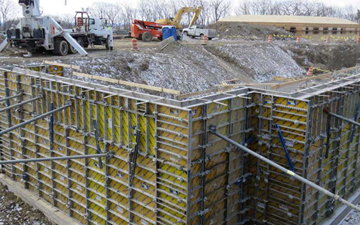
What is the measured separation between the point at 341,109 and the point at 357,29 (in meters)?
59.0

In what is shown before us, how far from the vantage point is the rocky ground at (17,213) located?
10.9 metres

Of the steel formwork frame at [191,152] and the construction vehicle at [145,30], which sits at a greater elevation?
the construction vehicle at [145,30]

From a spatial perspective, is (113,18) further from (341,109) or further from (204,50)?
(341,109)

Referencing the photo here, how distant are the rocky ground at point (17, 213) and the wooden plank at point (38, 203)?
0.13 m

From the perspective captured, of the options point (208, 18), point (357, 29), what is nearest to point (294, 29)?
point (357, 29)

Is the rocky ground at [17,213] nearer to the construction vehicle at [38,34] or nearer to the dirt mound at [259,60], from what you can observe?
the construction vehicle at [38,34]

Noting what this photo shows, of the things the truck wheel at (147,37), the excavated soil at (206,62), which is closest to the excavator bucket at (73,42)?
the excavated soil at (206,62)

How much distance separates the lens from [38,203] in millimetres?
11758

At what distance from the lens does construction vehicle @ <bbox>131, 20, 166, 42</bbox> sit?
37.6 meters

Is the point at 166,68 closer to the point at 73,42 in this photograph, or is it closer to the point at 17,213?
the point at 73,42

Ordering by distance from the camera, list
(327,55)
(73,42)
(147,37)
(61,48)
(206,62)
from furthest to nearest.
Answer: (327,55) → (147,37) → (206,62) → (73,42) → (61,48)

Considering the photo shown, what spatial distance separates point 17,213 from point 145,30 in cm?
2933

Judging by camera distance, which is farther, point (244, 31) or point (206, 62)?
point (244, 31)

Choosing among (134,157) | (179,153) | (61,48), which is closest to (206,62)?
(61,48)
